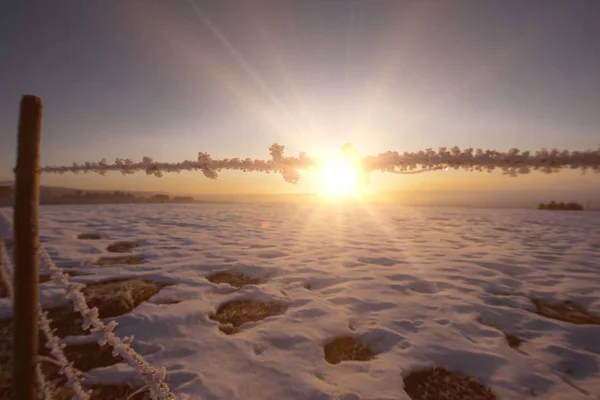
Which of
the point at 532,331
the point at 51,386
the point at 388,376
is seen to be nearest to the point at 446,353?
the point at 388,376

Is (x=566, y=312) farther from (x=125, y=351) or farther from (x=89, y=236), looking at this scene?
(x=89, y=236)

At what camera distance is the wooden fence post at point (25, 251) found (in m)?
1.53

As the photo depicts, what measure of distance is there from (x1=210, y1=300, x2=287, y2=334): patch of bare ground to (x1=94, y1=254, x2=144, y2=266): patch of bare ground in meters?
2.58

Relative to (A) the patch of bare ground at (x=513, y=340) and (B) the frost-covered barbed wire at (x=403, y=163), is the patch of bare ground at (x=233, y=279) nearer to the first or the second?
(B) the frost-covered barbed wire at (x=403, y=163)

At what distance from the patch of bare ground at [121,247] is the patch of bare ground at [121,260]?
1.95 feet

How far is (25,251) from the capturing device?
153 cm

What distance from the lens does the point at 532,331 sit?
2.76 m

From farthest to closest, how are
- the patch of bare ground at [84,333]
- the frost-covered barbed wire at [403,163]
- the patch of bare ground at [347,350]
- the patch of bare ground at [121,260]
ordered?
the patch of bare ground at [121,260] < the patch of bare ground at [347,350] < the patch of bare ground at [84,333] < the frost-covered barbed wire at [403,163]

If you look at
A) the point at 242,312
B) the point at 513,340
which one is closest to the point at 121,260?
the point at 242,312

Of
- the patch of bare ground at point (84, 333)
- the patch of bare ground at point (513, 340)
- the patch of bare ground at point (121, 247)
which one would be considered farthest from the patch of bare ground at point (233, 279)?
the patch of bare ground at point (513, 340)

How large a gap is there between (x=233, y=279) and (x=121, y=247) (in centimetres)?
340

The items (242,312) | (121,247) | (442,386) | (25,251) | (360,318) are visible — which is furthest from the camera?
(121,247)

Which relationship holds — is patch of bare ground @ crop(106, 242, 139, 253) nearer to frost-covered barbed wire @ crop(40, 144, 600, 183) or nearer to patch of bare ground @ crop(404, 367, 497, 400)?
frost-covered barbed wire @ crop(40, 144, 600, 183)

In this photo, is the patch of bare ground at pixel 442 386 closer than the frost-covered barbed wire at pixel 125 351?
No
